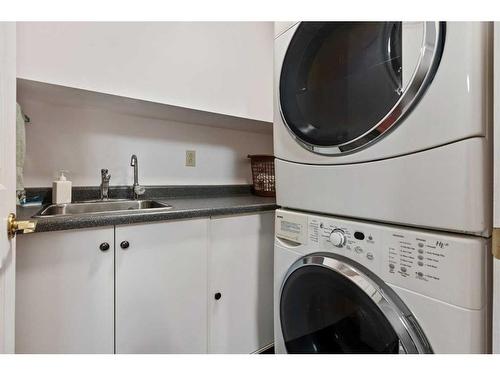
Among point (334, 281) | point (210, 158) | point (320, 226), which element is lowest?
point (334, 281)

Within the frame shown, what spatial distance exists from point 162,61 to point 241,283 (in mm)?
1088

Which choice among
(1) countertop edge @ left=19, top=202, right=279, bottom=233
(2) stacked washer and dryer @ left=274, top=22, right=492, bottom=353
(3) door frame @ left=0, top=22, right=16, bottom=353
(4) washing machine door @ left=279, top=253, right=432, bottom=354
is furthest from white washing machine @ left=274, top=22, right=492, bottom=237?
(3) door frame @ left=0, top=22, right=16, bottom=353

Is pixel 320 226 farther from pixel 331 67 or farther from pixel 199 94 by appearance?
pixel 199 94

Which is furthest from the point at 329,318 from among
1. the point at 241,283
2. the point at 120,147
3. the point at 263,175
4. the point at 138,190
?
the point at 120,147

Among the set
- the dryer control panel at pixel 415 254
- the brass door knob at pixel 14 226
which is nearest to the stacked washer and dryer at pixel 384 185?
the dryer control panel at pixel 415 254

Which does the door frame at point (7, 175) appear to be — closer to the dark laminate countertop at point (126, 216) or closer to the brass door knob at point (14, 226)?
the brass door knob at point (14, 226)

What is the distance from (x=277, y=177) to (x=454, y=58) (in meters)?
0.60

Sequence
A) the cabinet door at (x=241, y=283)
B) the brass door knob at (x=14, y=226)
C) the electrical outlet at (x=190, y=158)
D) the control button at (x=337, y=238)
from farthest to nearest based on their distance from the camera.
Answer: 1. the electrical outlet at (x=190, y=158)
2. the cabinet door at (x=241, y=283)
3. the control button at (x=337, y=238)
4. the brass door knob at (x=14, y=226)

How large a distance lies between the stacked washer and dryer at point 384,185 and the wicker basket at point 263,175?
67cm

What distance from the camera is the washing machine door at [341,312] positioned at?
622 millimetres

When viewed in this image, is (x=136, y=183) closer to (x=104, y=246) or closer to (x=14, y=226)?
(x=104, y=246)

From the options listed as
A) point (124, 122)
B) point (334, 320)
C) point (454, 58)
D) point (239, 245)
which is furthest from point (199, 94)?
point (334, 320)

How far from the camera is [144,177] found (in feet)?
4.80

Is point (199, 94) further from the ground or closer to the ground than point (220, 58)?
closer to the ground
